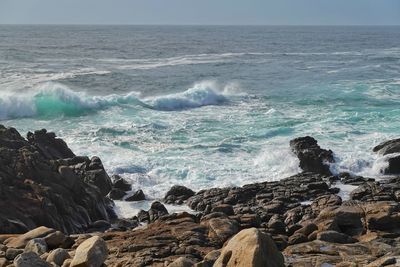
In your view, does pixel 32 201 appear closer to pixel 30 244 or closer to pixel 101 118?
pixel 30 244

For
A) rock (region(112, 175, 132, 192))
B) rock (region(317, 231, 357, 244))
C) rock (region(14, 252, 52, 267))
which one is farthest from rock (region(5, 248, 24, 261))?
rock (region(112, 175, 132, 192))

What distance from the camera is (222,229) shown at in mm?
12609

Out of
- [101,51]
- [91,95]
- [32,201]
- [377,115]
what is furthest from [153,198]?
[101,51]

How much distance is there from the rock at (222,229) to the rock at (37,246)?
377 centimetres

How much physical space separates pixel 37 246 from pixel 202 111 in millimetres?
28236

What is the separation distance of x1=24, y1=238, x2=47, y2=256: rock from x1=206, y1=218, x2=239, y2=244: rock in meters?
3.77

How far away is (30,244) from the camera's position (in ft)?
34.6

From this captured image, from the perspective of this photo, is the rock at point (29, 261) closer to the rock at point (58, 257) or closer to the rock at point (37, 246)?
the rock at point (58, 257)

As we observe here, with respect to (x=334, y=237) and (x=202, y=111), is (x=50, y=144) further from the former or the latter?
(x=202, y=111)

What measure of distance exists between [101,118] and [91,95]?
794cm

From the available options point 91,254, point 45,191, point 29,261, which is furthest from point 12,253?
point 45,191

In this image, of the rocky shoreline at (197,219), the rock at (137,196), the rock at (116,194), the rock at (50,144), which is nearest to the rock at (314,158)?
the rocky shoreline at (197,219)

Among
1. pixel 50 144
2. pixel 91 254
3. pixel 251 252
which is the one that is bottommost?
pixel 50 144

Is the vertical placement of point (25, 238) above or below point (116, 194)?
above
